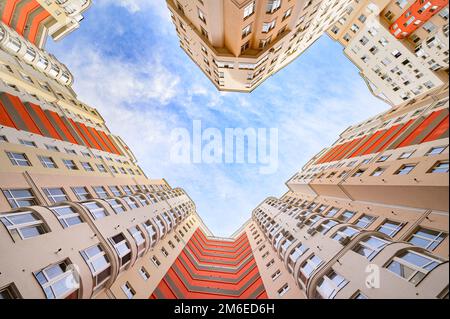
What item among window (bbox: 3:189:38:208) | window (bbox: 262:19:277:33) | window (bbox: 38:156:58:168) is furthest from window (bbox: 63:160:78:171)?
window (bbox: 262:19:277:33)

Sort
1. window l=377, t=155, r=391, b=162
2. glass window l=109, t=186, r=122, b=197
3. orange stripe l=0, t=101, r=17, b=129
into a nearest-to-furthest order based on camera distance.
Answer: window l=377, t=155, r=391, b=162
orange stripe l=0, t=101, r=17, b=129
glass window l=109, t=186, r=122, b=197

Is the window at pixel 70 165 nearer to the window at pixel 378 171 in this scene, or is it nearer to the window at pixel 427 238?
the window at pixel 378 171

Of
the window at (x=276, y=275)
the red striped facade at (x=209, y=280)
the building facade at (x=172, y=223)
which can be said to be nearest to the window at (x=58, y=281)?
the building facade at (x=172, y=223)

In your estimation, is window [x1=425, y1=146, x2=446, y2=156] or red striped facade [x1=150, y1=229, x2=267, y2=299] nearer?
window [x1=425, y1=146, x2=446, y2=156]

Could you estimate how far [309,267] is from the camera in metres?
14.9

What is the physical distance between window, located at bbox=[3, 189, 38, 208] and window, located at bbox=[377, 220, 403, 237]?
92.7ft

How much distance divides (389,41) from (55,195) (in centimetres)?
5499

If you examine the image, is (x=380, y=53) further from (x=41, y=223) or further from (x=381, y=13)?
(x=41, y=223)

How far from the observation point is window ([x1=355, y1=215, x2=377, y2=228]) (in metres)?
18.5

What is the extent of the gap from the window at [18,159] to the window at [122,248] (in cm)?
1111

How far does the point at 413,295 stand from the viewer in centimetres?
652

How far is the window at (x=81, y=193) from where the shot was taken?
23109mm

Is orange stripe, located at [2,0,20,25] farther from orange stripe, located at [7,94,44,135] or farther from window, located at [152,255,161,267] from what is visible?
window, located at [152,255,161,267]
